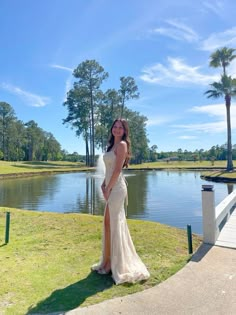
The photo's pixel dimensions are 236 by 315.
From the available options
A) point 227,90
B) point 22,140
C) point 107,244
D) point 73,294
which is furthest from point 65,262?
point 22,140

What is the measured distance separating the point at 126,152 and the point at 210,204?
6.39ft

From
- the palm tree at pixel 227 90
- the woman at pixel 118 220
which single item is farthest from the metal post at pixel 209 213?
the palm tree at pixel 227 90

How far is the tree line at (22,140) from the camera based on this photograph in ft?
183

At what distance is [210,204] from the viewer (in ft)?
14.5

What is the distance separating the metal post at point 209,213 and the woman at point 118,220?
1.64 metres

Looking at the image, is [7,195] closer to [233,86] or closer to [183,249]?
[183,249]

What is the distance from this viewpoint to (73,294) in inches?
115

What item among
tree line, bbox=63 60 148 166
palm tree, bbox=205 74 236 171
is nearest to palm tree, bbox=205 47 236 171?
palm tree, bbox=205 74 236 171

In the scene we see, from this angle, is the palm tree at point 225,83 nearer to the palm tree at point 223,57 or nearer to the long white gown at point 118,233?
the palm tree at point 223,57

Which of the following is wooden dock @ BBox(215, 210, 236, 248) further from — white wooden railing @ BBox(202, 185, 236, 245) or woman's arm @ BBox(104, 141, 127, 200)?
woman's arm @ BBox(104, 141, 127, 200)

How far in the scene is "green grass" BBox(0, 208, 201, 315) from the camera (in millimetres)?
2832

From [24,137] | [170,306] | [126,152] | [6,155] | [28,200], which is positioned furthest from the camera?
[24,137]

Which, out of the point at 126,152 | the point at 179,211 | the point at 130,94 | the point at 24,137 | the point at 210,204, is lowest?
the point at 179,211

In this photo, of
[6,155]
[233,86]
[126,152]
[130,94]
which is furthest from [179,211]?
[6,155]
